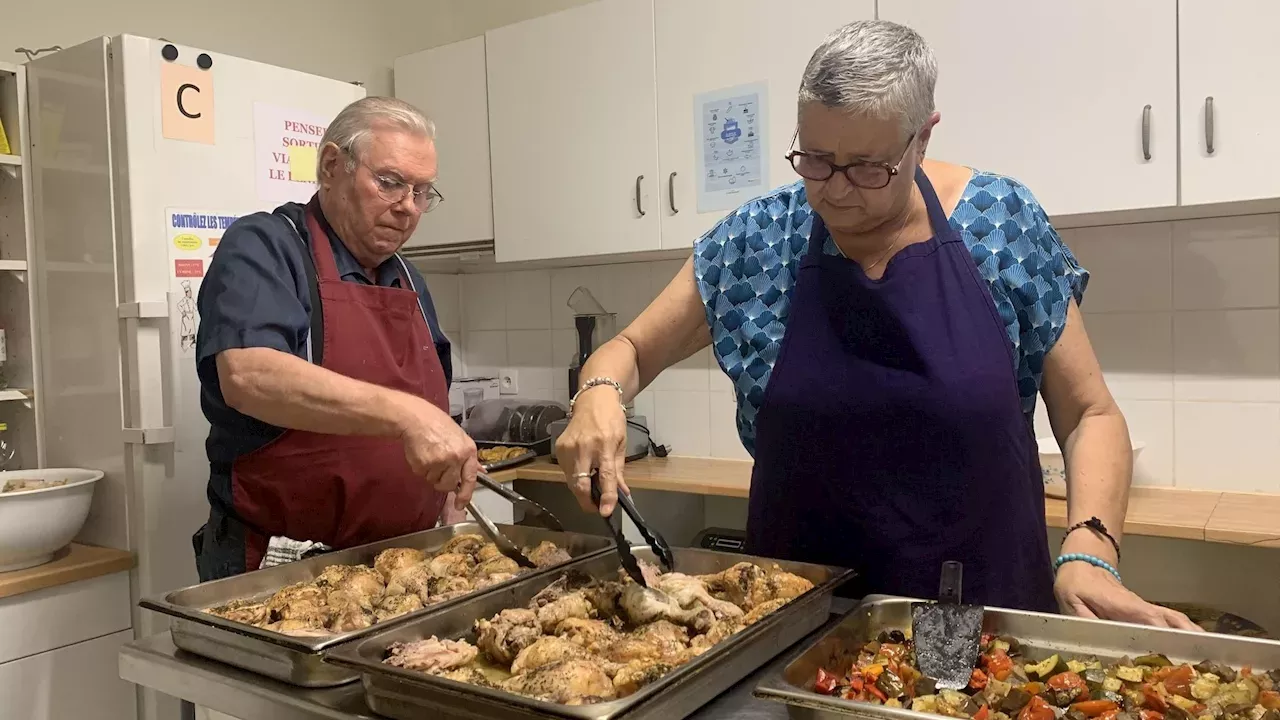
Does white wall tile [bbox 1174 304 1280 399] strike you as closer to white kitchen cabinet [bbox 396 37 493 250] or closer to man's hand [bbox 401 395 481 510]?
man's hand [bbox 401 395 481 510]

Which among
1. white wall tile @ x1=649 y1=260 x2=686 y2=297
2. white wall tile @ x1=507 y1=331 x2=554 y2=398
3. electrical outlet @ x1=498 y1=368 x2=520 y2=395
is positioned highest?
white wall tile @ x1=649 y1=260 x2=686 y2=297

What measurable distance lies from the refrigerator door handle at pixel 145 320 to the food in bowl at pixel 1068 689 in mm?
1866

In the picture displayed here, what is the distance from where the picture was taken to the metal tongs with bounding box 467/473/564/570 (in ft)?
4.76

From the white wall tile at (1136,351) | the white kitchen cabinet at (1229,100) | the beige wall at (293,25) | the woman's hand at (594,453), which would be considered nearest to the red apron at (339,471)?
the woman's hand at (594,453)

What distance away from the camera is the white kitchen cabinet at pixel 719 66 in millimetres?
2609

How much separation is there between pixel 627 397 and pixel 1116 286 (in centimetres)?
180

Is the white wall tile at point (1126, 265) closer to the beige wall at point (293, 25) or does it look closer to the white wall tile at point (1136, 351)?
the white wall tile at point (1136, 351)

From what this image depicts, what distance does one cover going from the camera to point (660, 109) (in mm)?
2879

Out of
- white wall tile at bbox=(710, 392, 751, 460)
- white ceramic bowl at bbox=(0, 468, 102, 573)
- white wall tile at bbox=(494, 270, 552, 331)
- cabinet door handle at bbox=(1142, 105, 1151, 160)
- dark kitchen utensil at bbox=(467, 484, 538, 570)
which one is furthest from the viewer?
white wall tile at bbox=(494, 270, 552, 331)

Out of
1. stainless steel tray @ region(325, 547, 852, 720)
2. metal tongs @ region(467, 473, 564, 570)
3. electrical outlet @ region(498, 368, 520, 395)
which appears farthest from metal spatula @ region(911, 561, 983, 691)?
electrical outlet @ region(498, 368, 520, 395)

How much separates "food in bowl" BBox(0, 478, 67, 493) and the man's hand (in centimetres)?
130

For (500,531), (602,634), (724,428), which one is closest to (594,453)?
(602,634)

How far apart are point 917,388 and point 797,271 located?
0.25 meters

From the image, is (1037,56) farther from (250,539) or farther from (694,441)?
(250,539)
